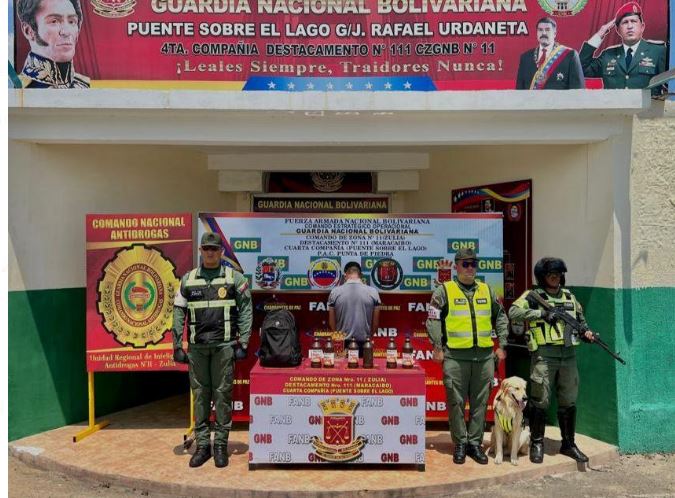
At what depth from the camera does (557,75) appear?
5941 millimetres

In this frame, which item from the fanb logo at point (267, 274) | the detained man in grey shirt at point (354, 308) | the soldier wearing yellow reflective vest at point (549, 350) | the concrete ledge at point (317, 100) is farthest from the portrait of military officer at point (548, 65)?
the fanb logo at point (267, 274)

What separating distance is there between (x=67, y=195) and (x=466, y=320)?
4427mm

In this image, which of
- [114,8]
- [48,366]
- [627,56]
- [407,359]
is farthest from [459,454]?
[114,8]

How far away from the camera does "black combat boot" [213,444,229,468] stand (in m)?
5.27

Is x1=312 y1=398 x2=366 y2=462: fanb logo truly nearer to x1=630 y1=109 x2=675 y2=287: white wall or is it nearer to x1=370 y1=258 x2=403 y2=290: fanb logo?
x1=370 y1=258 x2=403 y2=290: fanb logo

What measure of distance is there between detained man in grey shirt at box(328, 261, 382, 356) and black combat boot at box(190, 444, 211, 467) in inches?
65.5

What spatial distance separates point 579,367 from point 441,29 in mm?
3683

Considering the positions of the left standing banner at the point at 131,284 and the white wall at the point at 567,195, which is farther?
the left standing banner at the point at 131,284

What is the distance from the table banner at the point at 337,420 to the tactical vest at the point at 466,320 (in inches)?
19.3

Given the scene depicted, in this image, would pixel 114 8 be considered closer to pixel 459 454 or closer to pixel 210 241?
pixel 210 241

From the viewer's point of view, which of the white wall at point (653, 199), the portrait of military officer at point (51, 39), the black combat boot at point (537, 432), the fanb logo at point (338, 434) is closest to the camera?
the fanb logo at point (338, 434)

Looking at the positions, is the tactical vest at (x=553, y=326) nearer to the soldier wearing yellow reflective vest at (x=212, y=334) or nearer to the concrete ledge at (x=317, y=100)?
the concrete ledge at (x=317, y=100)

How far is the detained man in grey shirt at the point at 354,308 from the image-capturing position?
609 cm

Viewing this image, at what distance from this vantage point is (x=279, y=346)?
530cm
